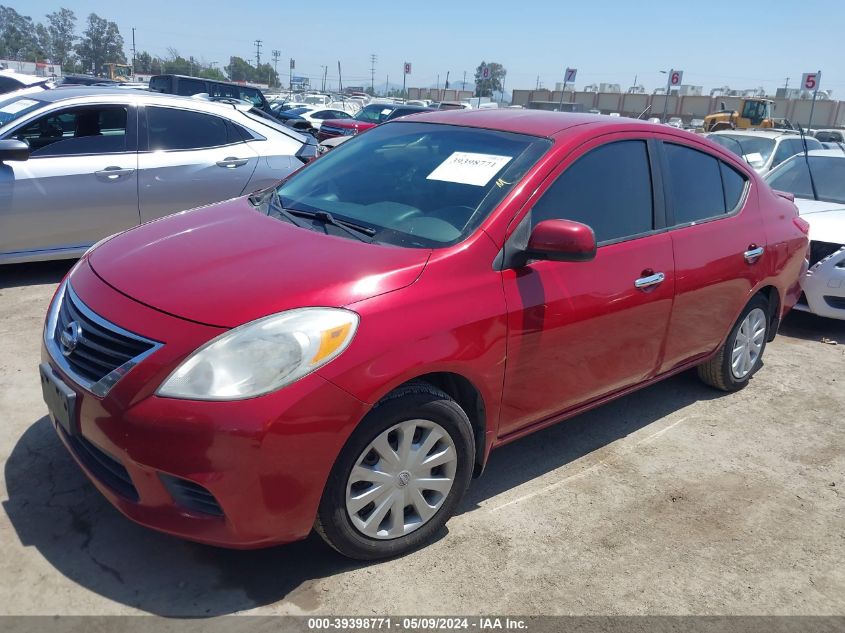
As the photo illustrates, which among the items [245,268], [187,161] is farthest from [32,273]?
[245,268]

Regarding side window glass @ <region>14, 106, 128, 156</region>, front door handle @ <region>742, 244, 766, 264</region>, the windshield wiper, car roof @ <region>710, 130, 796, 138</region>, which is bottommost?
front door handle @ <region>742, 244, 766, 264</region>

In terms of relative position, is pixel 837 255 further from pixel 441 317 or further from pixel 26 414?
pixel 26 414

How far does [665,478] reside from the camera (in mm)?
3668

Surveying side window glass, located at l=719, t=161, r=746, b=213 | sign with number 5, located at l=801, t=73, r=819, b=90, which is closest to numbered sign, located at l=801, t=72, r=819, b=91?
sign with number 5, located at l=801, t=73, r=819, b=90

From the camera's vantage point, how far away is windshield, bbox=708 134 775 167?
1040 centimetres

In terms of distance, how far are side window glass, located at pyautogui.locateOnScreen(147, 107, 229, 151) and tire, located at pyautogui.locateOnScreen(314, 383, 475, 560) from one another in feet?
15.0

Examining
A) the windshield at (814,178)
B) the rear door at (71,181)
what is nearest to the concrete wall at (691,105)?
the windshield at (814,178)

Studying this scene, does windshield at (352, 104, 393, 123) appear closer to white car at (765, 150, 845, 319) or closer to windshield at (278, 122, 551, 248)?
white car at (765, 150, 845, 319)

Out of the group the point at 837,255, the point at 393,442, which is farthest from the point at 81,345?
the point at 837,255

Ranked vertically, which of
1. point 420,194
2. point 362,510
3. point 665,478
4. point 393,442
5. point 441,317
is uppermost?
point 420,194

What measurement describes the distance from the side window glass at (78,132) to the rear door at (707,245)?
4489 millimetres

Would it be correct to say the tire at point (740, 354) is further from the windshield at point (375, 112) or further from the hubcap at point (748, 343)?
the windshield at point (375, 112)

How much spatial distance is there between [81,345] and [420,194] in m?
1.56

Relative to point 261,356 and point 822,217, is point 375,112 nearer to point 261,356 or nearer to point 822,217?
point 822,217
